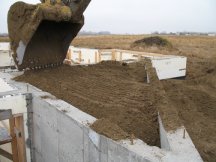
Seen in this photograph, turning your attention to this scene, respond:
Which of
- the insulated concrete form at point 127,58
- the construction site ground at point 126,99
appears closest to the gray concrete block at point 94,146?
the construction site ground at point 126,99

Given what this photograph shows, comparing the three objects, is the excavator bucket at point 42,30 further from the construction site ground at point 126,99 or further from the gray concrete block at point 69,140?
the gray concrete block at point 69,140

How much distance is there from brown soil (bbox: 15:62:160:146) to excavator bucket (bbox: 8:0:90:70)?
396 mm

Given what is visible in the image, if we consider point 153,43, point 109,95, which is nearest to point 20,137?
point 109,95

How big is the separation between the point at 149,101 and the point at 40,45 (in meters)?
3.72

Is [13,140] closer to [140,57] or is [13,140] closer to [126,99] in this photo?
[126,99]

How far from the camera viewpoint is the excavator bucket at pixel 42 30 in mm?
6727

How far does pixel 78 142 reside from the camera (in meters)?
4.24

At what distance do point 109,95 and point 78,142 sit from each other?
193 centimetres

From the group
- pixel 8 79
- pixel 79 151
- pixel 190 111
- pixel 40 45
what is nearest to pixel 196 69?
pixel 190 111

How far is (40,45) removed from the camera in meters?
7.67

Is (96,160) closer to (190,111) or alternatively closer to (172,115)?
(172,115)

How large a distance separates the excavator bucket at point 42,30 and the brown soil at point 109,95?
0.40 meters

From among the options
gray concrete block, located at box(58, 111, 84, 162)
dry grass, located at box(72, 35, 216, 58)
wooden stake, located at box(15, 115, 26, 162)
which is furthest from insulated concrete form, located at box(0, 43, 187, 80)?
dry grass, located at box(72, 35, 216, 58)

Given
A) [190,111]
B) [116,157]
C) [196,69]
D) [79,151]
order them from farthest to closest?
[196,69], [190,111], [79,151], [116,157]
